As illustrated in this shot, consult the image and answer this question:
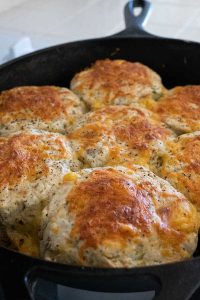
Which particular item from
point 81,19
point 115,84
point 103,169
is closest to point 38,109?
point 115,84

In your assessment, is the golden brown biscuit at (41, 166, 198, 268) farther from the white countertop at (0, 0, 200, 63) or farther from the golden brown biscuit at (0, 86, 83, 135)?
the white countertop at (0, 0, 200, 63)

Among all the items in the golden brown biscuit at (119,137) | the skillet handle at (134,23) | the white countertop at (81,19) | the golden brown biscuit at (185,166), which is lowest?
the white countertop at (81,19)

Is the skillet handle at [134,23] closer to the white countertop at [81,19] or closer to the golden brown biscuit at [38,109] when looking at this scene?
the golden brown biscuit at [38,109]

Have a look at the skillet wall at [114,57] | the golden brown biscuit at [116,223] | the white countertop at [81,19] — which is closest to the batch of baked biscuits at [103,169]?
the golden brown biscuit at [116,223]

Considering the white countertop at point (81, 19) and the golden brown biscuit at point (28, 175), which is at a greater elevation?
the golden brown biscuit at point (28, 175)

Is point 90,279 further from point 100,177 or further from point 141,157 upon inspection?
point 141,157

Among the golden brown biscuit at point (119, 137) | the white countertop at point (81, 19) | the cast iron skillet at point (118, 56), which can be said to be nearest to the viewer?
the golden brown biscuit at point (119, 137)
